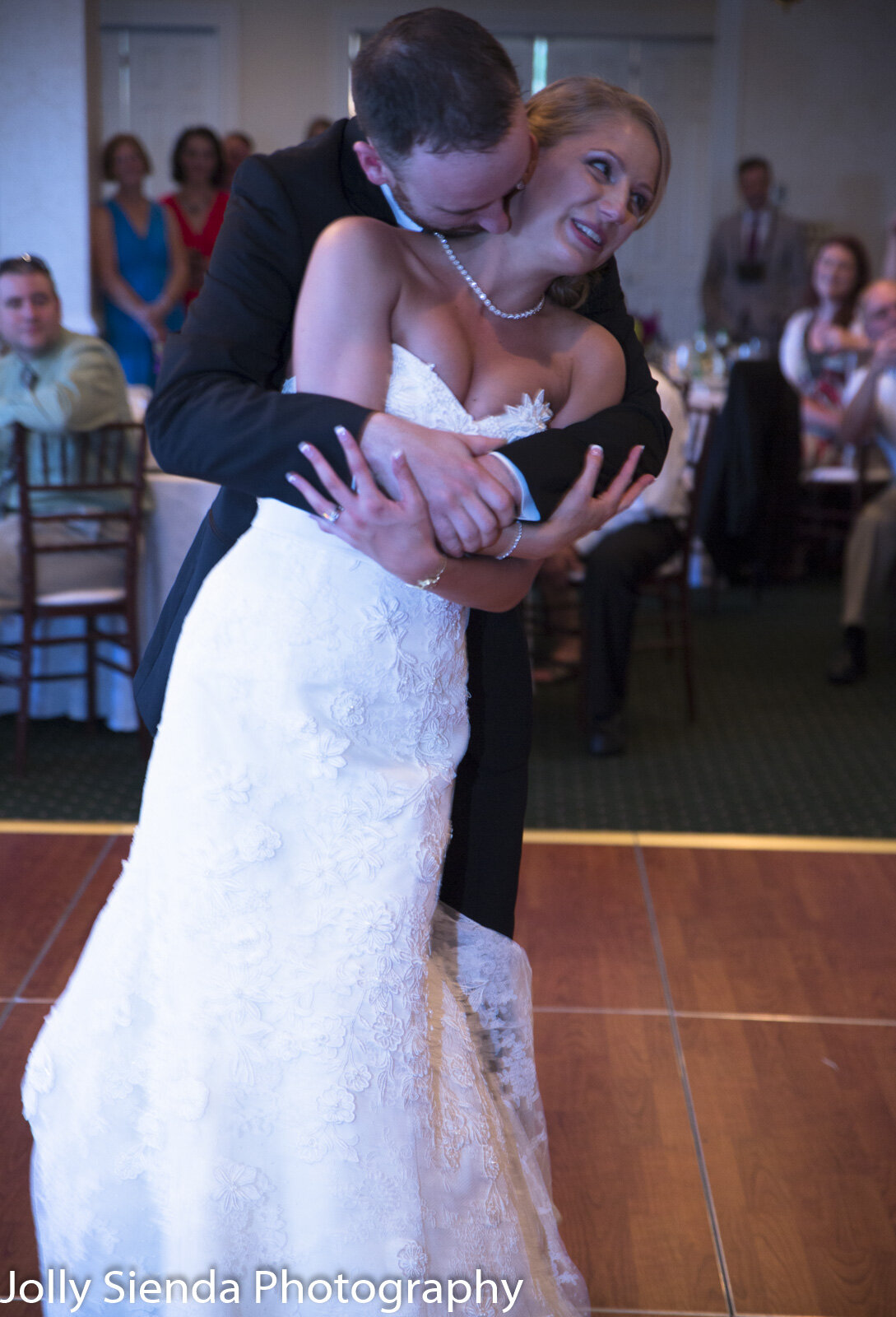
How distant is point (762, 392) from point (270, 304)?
434cm

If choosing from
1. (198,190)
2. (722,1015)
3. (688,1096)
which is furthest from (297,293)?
(198,190)

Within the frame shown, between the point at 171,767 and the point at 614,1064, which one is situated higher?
the point at 171,767

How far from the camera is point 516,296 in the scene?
4.59 feet

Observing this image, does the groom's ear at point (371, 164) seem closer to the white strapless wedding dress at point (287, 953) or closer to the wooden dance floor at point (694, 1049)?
the white strapless wedding dress at point (287, 953)

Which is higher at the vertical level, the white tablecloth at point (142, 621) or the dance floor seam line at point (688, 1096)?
the white tablecloth at point (142, 621)

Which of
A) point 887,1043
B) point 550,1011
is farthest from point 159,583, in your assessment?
point 887,1043

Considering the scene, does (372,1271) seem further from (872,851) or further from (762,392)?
(762,392)

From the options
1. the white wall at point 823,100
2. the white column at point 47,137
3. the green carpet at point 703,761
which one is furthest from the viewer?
the white wall at point 823,100

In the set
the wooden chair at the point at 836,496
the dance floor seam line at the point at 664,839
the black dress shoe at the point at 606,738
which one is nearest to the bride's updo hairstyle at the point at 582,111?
the dance floor seam line at the point at 664,839

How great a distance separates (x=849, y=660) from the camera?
15.9 ft

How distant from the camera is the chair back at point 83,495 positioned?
3.65 metres

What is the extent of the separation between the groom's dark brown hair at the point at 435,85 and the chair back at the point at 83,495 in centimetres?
253

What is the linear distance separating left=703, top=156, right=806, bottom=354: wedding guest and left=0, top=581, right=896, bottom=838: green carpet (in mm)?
3955

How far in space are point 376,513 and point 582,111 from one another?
489 millimetres
